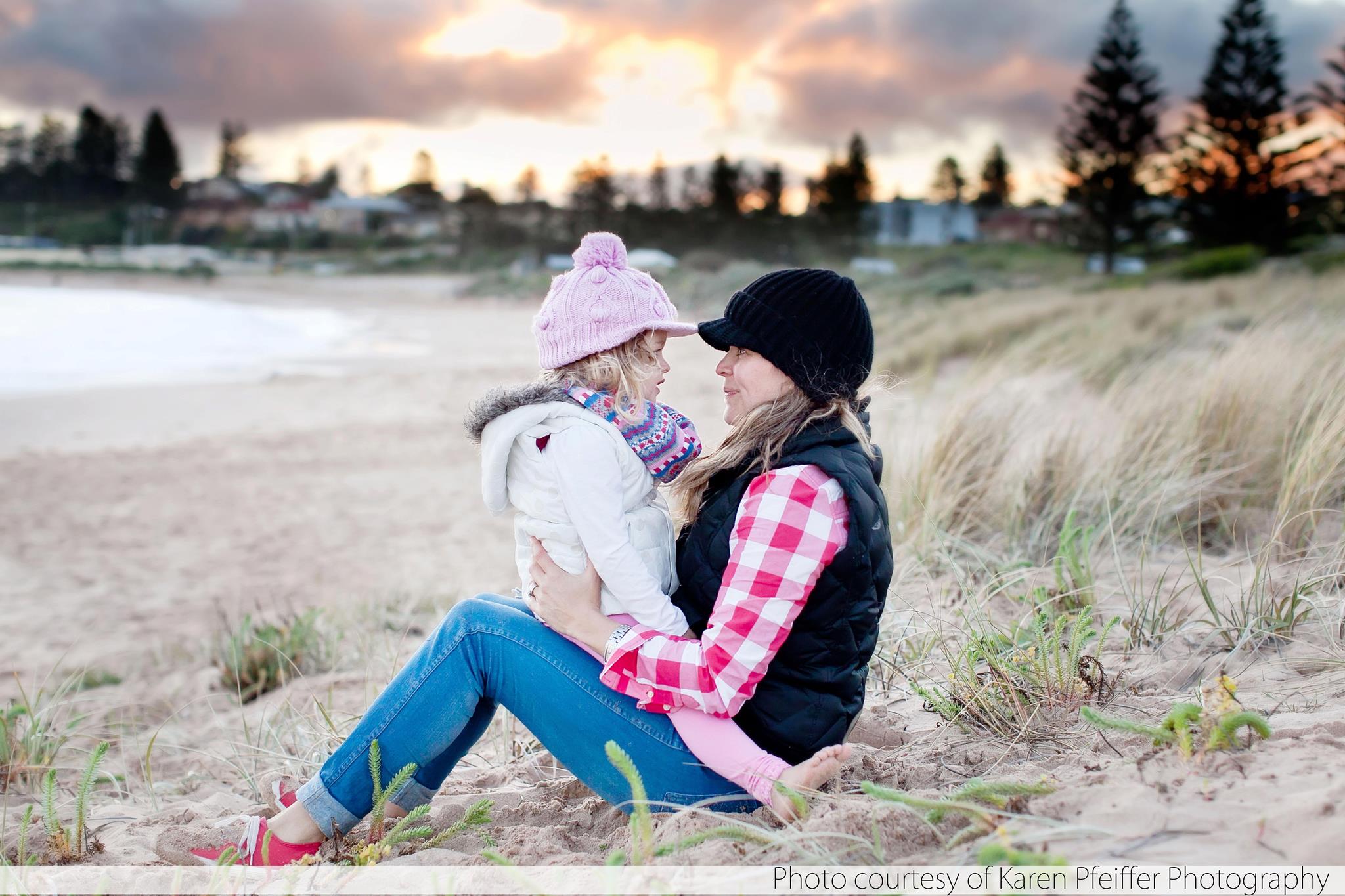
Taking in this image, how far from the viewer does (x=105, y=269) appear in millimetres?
40031

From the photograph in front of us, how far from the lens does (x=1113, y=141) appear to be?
34.5m

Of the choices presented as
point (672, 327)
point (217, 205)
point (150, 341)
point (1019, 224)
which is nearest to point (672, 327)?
point (672, 327)

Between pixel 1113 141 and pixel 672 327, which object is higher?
pixel 1113 141

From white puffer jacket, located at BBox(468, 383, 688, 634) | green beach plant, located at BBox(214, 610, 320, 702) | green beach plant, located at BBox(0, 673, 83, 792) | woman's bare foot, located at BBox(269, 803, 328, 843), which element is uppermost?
white puffer jacket, located at BBox(468, 383, 688, 634)

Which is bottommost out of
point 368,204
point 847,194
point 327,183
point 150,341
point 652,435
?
point 150,341

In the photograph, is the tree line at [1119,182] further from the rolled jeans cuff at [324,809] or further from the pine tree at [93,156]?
the rolled jeans cuff at [324,809]

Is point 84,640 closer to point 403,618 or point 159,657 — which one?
point 159,657

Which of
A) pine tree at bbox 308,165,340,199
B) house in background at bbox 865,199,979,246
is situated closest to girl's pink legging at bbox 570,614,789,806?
house in background at bbox 865,199,979,246

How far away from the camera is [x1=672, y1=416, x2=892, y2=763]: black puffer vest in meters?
2.00

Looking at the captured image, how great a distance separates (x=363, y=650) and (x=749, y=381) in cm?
281

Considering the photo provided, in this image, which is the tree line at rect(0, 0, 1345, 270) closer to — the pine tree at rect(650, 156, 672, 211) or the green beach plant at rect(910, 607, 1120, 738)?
the pine tree at rect(650, 156, 672, 211)

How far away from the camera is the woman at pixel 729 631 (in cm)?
196

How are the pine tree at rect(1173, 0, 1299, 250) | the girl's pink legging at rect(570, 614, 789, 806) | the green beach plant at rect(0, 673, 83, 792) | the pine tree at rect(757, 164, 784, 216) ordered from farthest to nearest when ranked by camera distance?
1. the pine tree at rect(757, 164, 784, 216)
2. the pine tree at rect(1173, 0, 1299, 250)
3. the green beach plant at rect(0, 673, 83, 792)
4. the girl's pink legging at rect(570, 614, 789, 806)

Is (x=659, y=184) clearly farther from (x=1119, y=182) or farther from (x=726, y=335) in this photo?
(x=726, y=335)
